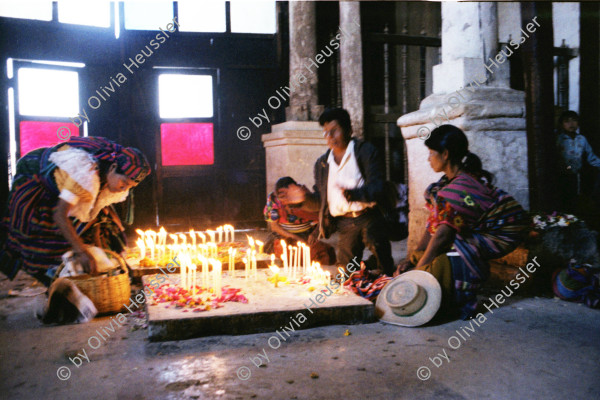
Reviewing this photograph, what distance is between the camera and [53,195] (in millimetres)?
4336

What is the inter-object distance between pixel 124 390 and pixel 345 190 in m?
2.60

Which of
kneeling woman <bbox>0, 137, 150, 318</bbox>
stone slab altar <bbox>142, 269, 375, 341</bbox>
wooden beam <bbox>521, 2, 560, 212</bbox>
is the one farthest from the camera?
wooden beam <bbox>521, 2, 560, 212</bbox>

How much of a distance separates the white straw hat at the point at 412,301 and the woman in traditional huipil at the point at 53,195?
2369mm

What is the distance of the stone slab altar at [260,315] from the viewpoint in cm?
342

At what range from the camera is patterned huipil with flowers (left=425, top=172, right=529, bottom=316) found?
150 inches

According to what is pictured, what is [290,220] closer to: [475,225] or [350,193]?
[350,193]

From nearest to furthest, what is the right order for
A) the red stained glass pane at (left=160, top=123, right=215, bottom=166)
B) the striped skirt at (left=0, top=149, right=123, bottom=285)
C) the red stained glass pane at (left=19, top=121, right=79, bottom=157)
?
the striped skirt at (left=0, top=149, right=123, bottom=285) < the red stained glass pane at (left=19, top=121, right=79, bottom=157) < the red stained glass pane at (left=160, top=123, right=215, bottom=166)

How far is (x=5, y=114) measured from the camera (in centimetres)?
743

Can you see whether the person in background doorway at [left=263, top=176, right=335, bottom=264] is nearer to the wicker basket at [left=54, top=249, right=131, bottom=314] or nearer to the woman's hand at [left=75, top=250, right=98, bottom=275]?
the wicker basket at [left=54, top=249, right=131, bottom=314]

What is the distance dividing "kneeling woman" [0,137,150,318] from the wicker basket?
173 millimetres

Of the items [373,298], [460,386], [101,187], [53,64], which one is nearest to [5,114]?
[53,64]

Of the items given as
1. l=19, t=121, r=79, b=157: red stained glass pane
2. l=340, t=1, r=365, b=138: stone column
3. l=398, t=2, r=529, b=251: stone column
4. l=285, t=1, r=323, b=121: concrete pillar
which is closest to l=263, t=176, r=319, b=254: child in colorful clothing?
l=398, t=2, r=529, b=251: stone column

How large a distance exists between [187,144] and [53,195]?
4.37 m

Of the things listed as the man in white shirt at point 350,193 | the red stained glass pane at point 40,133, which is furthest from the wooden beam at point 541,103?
the red stained glass pane at point 40,133
